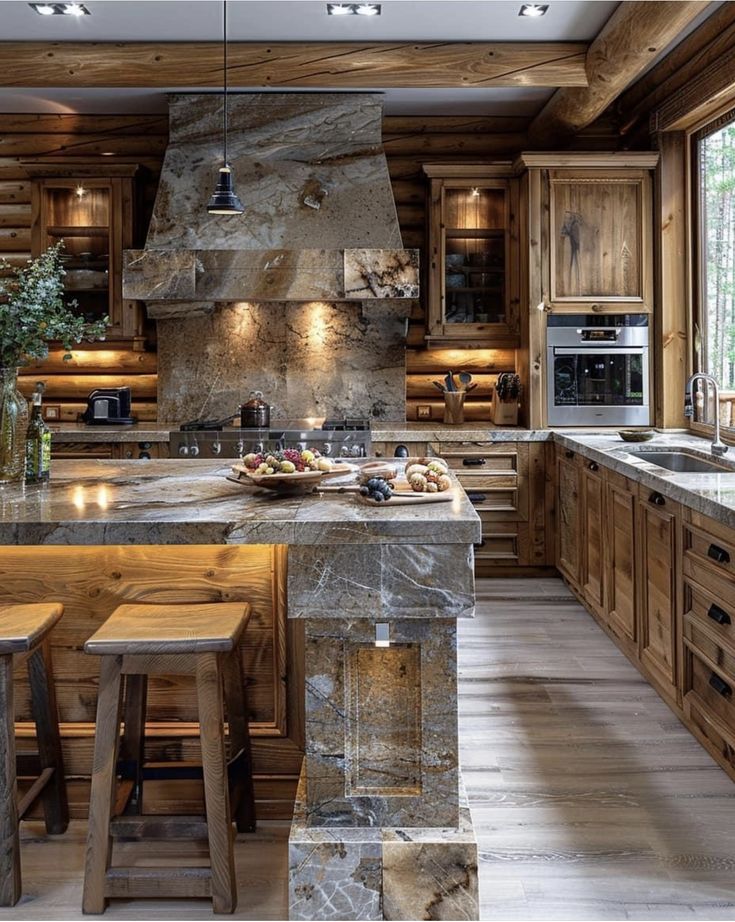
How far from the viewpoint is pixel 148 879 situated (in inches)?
83.0

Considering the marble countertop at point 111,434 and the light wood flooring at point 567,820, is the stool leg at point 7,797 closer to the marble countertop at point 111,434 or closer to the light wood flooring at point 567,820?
the light wood flooring at point 567,820

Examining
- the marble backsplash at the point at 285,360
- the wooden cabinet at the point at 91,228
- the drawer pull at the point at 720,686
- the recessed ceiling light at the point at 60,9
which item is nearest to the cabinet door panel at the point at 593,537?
the drawer pull at the point at 720,686

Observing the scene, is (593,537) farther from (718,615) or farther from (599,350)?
(718,615)


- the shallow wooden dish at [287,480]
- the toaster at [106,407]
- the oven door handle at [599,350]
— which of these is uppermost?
the oven door handle at [599,350]

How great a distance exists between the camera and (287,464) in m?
2.39

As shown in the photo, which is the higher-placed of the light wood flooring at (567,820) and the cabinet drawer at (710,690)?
the cabinet drawer at (710,690)

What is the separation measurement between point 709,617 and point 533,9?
3.06 m

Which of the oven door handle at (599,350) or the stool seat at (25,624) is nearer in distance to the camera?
the stool seat at (25,624)

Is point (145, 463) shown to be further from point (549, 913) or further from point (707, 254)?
point (707, 254)

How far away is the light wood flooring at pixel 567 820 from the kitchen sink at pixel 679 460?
39.8 inches

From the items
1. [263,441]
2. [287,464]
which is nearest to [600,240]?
[263,441]

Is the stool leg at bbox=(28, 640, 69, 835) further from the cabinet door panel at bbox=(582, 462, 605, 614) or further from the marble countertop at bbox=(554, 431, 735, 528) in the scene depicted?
the cabinet door panel at bbox=(582, 462, 605, 614)

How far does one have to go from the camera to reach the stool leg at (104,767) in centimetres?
205

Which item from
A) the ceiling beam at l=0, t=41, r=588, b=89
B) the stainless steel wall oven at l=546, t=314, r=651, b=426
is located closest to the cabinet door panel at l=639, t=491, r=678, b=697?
the stainless steel wall oven at l=546, t=314, r=651, b=426
